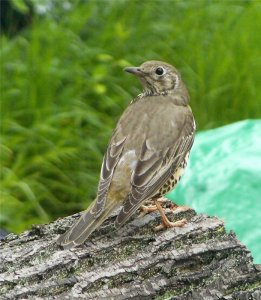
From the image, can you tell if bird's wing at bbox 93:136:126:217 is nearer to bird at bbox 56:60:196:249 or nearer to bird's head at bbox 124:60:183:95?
bird at bbox 56:60:196:249

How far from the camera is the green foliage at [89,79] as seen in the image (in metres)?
7.01

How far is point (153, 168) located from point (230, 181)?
1655mm

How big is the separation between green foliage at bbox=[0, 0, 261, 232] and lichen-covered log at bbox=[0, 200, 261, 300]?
2441 millimetres

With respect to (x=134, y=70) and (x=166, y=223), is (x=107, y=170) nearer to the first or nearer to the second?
(x=166, y=223)

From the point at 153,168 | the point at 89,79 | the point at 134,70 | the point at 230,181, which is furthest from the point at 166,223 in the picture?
the point at 89,79

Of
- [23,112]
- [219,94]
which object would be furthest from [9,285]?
[219,94]

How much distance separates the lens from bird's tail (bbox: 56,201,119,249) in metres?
4.15

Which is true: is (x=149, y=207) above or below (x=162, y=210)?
above

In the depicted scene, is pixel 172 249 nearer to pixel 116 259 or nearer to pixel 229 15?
pixel 116 259

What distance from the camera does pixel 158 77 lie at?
4879 millimetres

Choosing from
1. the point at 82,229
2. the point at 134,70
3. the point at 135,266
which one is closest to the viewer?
the point at 135,266

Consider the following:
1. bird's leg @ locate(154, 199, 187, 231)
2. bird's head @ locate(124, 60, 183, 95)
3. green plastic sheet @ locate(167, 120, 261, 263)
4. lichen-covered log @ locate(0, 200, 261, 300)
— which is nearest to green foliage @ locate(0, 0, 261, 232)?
green plastic sheet @ locate(167, 120, 261, 263)

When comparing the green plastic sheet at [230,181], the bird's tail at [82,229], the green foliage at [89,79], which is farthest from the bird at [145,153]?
the green foliage at [89,79]

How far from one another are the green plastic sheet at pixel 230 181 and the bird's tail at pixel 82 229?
1.77 metres
